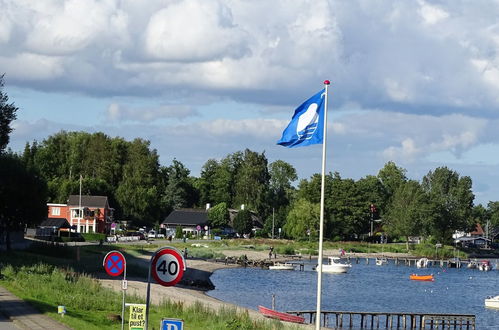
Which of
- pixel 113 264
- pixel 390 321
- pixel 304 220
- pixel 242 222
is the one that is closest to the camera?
pixel 113 264

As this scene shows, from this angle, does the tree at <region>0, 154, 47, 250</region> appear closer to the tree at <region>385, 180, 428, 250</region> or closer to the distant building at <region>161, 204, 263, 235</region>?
the distant building at <region>161, 204, 263, 235</region>

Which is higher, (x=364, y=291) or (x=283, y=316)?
(x=283, y=316)

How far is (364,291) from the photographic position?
93.4 m

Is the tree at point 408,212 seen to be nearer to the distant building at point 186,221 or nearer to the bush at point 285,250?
the bush at point 285,250

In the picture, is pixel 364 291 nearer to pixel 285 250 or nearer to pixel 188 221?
pixel 285 250

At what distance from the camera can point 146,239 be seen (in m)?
142

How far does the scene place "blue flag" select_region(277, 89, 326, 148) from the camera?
2630cm

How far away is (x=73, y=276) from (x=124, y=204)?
11943 centimetres

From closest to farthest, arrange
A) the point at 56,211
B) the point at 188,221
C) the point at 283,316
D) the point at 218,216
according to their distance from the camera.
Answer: the point at 283,316 → the point at 56,211 → the point at 188,221 → the point at 218,216

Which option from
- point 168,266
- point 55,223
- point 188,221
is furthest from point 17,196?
point 188,221

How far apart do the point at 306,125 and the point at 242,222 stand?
15056 centimetres

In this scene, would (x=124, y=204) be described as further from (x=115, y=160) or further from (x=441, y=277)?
(x=441, y=277)

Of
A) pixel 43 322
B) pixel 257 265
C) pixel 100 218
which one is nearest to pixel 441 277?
pixel 257 265

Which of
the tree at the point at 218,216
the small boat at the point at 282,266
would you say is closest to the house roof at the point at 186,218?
the tree at the point at 218,216
